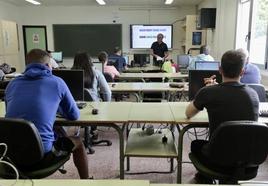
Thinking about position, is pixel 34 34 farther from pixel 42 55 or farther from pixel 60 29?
pixel 42 55

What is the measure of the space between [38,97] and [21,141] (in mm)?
329

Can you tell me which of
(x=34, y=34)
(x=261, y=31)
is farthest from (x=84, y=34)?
(x=261, y=31)

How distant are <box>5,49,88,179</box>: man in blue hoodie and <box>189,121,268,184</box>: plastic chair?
1132 millimetres

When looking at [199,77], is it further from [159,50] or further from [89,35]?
[89,35]

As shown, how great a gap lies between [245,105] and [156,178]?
4.47 ft

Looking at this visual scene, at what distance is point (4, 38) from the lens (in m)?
8.25

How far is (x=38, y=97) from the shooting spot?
1966mm

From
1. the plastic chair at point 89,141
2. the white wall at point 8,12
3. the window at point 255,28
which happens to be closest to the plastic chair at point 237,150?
the plastic chair at point 89,141

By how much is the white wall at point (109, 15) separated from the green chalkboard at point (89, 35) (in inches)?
6.9

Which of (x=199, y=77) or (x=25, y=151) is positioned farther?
(x=199, y=77)

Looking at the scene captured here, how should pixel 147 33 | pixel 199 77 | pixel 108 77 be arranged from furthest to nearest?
1. pixel 147 33
2. pixel 108 77
3. pixel 199 77

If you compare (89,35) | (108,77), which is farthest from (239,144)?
(89,35)

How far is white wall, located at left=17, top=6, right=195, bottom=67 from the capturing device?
9.91 meters

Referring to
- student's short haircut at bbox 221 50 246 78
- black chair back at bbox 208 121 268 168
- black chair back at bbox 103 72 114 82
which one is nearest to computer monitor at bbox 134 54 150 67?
black chair back at bbox 103 72 114 82
